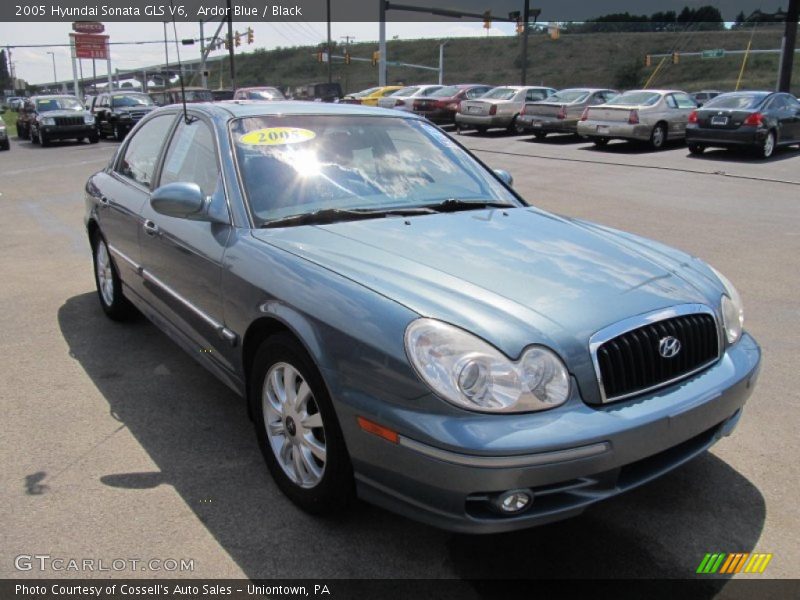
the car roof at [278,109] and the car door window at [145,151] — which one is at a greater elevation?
the car roof at [278,109]

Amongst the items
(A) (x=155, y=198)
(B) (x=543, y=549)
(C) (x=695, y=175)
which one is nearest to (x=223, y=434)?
(A) (x=155, y=198)

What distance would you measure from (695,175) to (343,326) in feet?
41.7

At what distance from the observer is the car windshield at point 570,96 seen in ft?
67.8

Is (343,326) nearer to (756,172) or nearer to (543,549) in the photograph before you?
(543,549)

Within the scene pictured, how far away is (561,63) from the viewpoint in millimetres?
76312

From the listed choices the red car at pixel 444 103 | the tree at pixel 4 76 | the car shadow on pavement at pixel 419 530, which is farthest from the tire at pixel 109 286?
the tree at pixel 4 76

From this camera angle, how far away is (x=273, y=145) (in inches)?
136

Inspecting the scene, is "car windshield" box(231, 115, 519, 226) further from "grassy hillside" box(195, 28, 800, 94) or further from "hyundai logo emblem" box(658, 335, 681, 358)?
"grassy hillside" box(195, 28, 800, 94)

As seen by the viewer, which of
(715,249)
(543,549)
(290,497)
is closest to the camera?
(543,549)

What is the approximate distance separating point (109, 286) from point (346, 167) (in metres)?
2.57

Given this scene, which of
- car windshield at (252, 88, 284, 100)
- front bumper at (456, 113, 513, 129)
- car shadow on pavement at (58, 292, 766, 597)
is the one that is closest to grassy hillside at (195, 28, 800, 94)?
front bumper at (456, 113, 513, 129)

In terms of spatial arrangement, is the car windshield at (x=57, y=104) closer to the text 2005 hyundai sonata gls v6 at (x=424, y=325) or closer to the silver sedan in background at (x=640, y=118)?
the silver sedan in background at (x=640, y=118)

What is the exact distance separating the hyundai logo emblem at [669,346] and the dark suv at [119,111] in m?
23.5

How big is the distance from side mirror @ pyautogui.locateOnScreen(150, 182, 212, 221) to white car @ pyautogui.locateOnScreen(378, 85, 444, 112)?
71.5 ft
